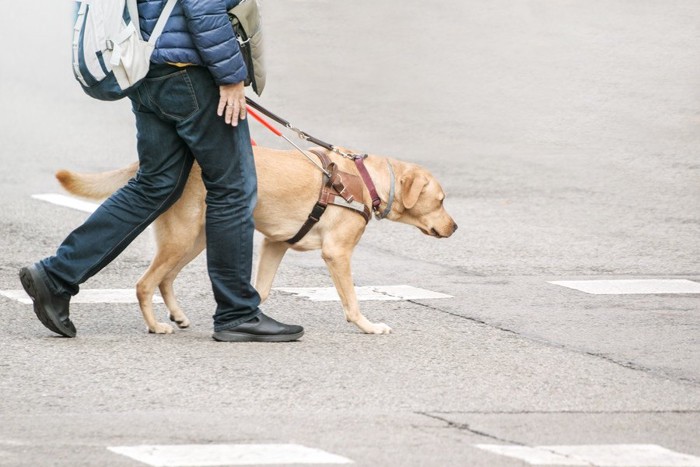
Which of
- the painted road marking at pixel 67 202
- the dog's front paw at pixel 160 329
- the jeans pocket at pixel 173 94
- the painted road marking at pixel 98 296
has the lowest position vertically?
the painted road marking at pixel 67 202

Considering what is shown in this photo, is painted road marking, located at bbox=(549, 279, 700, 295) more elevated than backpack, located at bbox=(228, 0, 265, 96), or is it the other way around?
backpack, located at bbox=(228, 0, 265, 96)

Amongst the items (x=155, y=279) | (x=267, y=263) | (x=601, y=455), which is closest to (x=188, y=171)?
(x=155, y=279)

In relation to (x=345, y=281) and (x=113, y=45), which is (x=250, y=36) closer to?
(x=113, y=45)

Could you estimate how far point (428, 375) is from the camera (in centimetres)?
595

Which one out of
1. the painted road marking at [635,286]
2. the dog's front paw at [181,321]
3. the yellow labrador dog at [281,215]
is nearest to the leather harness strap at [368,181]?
the yellow labrador dog at [281,215]


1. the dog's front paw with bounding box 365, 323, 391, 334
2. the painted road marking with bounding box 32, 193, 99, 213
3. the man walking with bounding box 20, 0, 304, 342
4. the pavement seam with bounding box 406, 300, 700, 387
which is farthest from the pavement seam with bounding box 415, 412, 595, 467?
the painted road marking with bounding box 32, 193, 99, 213

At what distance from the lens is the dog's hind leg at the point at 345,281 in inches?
268

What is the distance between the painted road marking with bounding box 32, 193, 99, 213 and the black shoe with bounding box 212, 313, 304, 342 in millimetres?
4430

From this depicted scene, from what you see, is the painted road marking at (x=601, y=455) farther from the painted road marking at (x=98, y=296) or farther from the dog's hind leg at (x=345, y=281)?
the painted road marking at (x=98, y=296)

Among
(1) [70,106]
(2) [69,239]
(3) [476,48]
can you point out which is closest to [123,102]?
(1) [70,106]

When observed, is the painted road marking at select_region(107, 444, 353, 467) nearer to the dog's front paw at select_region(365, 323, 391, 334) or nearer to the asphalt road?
the asphalt road

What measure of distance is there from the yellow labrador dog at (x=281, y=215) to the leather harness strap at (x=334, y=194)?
3cm

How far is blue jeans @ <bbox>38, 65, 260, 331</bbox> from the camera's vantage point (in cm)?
609

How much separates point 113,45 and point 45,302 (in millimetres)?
1217
